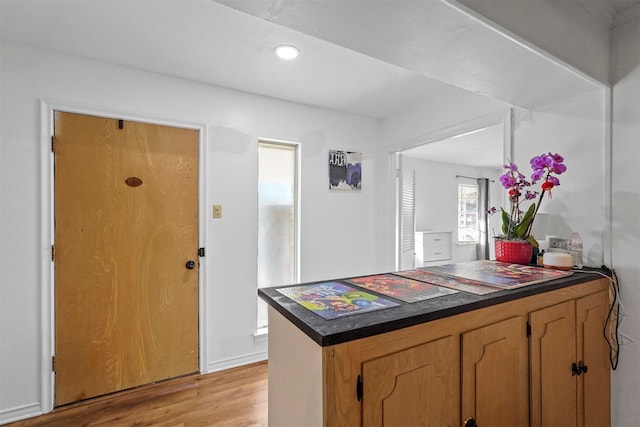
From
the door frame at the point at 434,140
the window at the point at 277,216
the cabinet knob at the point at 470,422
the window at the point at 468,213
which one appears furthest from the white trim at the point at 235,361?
the window at the point at 468,213

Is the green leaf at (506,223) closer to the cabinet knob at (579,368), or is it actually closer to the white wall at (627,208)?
the white wall at (627,208)

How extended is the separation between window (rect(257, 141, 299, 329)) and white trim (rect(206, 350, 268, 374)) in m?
0.24

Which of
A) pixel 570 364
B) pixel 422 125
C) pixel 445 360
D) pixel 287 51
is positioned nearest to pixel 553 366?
pixel 570 364

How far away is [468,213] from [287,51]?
509 centimetres

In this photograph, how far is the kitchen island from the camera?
727 mm

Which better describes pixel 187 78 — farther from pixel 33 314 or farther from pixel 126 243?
pixel 33 314

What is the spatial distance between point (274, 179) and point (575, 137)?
2.16 meters

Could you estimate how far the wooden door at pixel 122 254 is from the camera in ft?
6.16

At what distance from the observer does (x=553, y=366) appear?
46.6 inches

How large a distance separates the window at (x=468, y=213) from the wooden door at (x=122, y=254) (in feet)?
16.2

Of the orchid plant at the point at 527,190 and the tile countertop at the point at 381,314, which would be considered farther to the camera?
the orchid plant at the point at 527,190

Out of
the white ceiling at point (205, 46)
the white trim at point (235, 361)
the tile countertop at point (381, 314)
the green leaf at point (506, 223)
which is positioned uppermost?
the white ceiling at point (205, 46)

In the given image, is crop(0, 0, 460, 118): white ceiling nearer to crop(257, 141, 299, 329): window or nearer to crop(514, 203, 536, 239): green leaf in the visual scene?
crop(257, 141, 299, 329): window

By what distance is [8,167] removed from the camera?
1.72 metres
